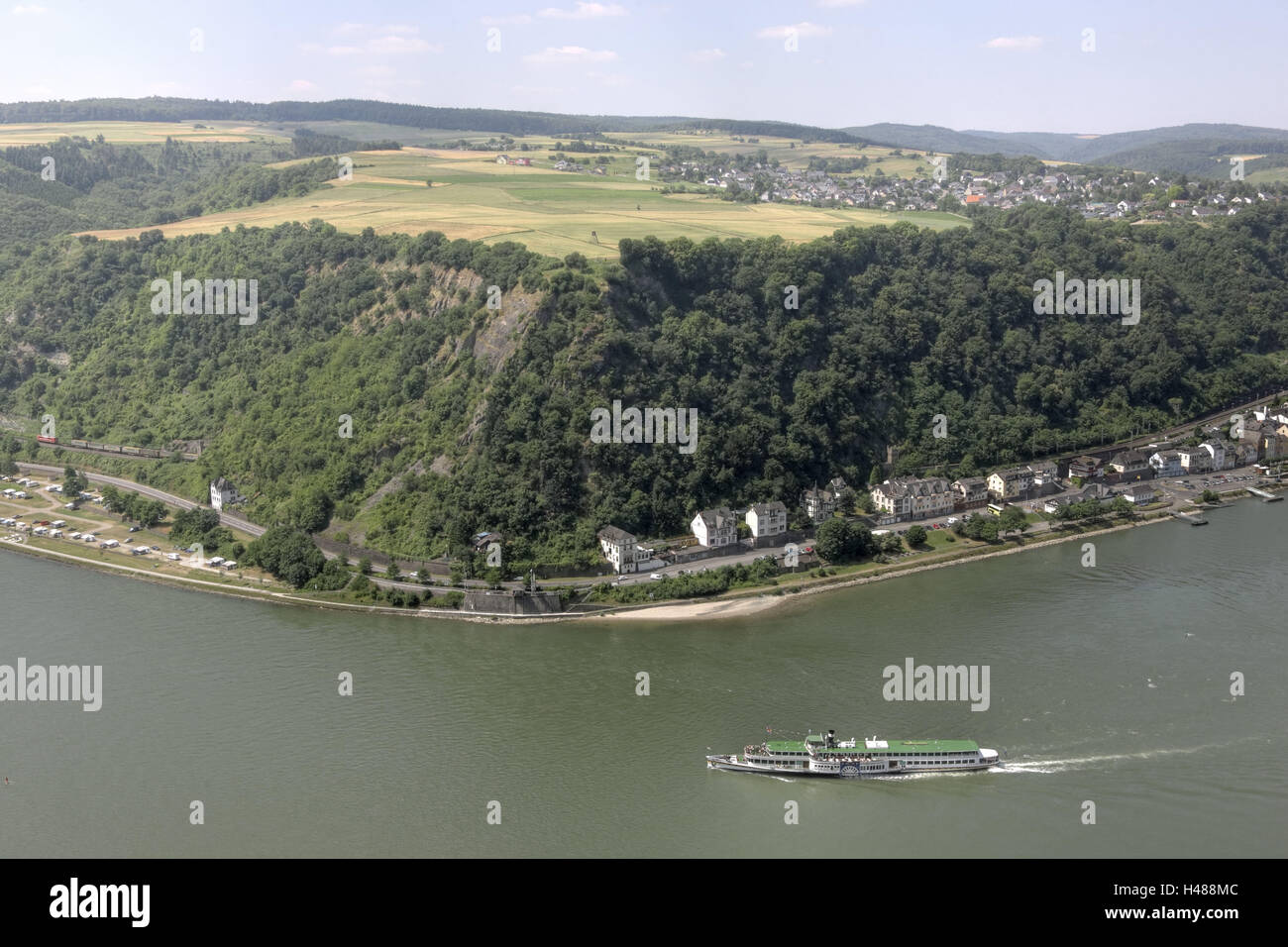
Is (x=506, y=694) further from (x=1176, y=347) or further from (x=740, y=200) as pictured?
(x=740, y=200)

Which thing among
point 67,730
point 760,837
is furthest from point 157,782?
point 760,837

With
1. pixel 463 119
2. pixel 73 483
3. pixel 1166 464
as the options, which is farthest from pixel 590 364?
pixel 463 119

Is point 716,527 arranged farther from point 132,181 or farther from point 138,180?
point 138,180

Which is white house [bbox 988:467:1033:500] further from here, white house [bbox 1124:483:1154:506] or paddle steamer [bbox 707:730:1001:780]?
paddle steamer [bbox 707:730:1001:780]

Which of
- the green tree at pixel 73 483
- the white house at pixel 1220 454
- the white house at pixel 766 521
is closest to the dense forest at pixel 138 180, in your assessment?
the green tree at pixel 73 483
